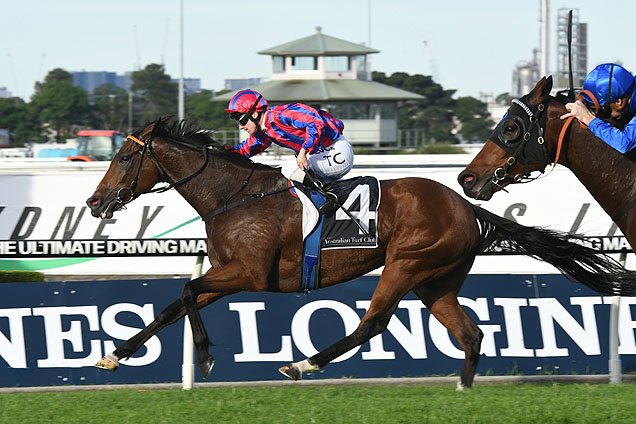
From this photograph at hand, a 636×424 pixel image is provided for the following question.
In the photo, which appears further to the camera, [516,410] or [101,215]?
[101,215]

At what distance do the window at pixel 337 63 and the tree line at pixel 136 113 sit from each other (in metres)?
24.0

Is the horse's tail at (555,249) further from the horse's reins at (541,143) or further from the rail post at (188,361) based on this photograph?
the rail post at (188,361)

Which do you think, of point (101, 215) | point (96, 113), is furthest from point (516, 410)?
point (96, 113)

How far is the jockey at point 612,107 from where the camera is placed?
463cm

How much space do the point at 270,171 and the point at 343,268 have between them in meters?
0.72

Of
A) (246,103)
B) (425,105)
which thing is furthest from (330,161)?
(425,105)

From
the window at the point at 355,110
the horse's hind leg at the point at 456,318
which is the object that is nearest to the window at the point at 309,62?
the window at the point at 355,110

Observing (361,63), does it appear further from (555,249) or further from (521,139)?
(521,139)

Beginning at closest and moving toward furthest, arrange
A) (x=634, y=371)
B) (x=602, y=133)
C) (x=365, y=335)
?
(x=602, y=133), (x=365, y=335), (x=634, y=371)

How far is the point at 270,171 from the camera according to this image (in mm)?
5555

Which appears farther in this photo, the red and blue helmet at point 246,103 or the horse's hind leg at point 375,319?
the red and blue helmet at point 246,103

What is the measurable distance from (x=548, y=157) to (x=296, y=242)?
1.39m

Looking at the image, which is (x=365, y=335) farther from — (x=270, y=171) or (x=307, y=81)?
(x=307, y=81)

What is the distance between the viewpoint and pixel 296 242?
525cm
